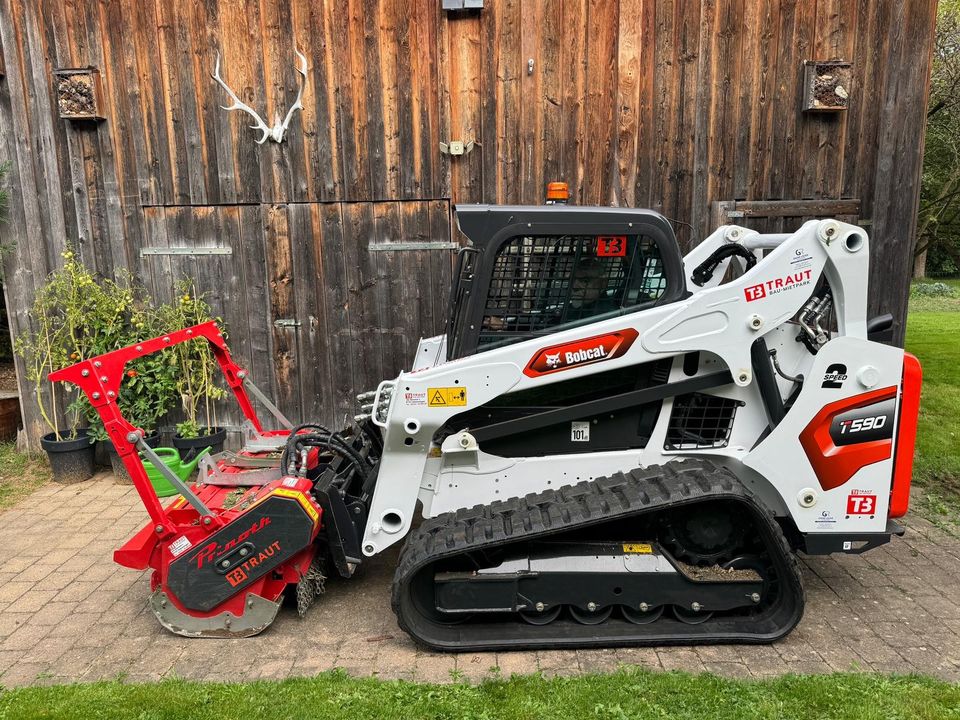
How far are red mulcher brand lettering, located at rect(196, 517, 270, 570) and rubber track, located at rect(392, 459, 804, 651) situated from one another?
0.73m

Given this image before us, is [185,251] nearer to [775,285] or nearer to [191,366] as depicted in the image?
[191,366]

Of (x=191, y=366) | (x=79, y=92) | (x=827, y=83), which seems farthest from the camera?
(x=191, y=366)

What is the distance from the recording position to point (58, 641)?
12.0ft

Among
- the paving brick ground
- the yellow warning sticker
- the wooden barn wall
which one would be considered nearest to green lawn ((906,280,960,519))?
the paving brick ground

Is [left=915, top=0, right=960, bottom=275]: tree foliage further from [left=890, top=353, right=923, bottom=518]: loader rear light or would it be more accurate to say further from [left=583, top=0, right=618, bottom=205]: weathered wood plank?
[left=890, top=353, right=923, bottom=518]: loader rear light

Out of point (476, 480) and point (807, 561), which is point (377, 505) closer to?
point (476, 480)

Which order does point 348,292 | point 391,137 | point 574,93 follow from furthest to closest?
1. point 348,292
2. point 391,137
3. point 574,93

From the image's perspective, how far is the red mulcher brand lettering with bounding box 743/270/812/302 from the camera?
3.45m

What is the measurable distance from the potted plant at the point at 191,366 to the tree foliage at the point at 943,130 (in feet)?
40.0

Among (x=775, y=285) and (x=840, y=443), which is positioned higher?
(x=775, y=285)

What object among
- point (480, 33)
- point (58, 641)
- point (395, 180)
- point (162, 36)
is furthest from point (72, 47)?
point (58, 641)

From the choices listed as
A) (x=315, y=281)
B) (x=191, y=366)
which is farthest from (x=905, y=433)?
(x=191, y=366)

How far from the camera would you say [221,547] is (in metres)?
3.48

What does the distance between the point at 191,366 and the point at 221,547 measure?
339cm
